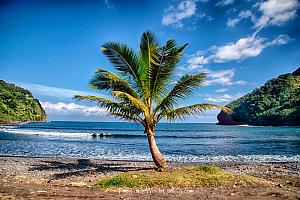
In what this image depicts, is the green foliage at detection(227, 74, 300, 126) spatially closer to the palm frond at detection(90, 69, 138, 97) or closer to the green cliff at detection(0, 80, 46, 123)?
the green cliff at detection(0, 80, 46, 123)

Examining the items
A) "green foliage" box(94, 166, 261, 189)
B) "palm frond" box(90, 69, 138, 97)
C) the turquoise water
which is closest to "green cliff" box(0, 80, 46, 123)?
the turquoise water

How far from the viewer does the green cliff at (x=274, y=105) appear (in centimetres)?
13075

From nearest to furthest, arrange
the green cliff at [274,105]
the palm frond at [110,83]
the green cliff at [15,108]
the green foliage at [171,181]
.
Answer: the green foliage at [171,181], the palm frond at [110,83], the green cliff at [274,105], the green cliff at [15,108]

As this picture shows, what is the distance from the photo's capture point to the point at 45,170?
1625 cm

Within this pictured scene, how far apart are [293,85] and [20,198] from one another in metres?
164

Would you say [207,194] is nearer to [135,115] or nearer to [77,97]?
[135,115]

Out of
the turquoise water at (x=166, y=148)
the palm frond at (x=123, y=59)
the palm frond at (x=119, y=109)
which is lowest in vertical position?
Result: the turquoise water at (x=166, y=148)

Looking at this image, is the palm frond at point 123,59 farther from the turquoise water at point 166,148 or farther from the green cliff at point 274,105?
the green cliff at point 274,105

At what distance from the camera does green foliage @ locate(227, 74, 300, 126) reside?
429 ft

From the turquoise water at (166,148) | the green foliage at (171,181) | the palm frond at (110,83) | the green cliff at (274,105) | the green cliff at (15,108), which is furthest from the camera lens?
the green cliff at (15,108)

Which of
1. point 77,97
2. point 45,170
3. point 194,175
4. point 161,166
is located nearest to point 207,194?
point 194,175

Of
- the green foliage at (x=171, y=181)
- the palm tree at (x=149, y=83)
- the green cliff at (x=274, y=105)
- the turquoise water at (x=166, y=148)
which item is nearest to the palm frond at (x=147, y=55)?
the palm tree at (x=149, y=83)

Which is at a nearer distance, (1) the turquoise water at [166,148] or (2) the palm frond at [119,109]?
(2) the palm frond at [119,109]

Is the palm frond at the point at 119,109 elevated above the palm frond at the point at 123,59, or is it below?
below
